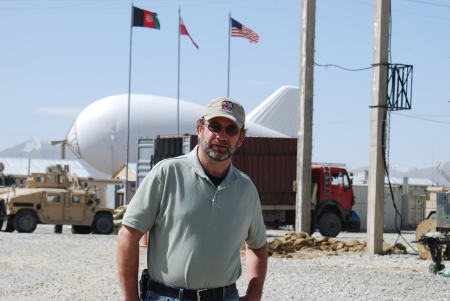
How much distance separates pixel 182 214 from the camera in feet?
12.6

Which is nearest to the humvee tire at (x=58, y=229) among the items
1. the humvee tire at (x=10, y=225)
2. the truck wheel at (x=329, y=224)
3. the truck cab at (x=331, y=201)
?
the humvee tire at (x=10, y=225)

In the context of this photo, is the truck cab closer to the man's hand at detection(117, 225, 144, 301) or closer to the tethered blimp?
the man's hand at detection(117, 225, 144, 301)

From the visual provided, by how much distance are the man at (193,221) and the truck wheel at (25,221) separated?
73.0 ft

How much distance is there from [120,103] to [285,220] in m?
66.7

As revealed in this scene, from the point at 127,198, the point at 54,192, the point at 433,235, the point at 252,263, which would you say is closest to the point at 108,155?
the point at 127,198

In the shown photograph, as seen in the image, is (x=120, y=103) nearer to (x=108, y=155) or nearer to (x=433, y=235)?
(x=108, y=155)

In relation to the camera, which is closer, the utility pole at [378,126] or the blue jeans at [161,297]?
the blue jeans at [161,297]

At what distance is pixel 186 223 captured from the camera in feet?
12.6

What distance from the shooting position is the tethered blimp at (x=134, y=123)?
90.7 m

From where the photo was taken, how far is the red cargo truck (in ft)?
86.1

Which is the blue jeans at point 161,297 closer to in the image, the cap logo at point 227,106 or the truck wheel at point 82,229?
the cap logo at point 227,106

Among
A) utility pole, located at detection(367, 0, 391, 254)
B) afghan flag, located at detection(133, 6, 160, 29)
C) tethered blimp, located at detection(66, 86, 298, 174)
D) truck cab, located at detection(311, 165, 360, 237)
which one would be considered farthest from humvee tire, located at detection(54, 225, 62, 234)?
tethered blimp, located at detection(66, 86, 298, 174)

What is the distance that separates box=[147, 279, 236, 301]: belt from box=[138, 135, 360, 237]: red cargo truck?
2196 cm

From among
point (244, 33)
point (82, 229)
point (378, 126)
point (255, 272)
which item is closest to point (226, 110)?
point (255, 272)
